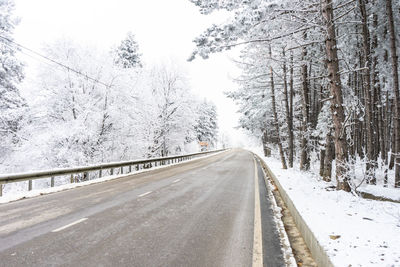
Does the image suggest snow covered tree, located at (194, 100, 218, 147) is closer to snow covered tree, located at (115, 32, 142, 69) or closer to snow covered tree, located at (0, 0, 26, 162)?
snow covered tree, located at (115, 32, 142, 69)

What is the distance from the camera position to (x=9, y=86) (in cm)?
1806

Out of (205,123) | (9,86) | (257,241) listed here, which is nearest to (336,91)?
(257,241)

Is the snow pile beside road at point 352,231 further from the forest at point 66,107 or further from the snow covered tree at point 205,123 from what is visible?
the snow covered tree at point 205,123

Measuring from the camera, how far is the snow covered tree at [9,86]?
15594mm

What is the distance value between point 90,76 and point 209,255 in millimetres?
16921

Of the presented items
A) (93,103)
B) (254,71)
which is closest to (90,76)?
(93,103)

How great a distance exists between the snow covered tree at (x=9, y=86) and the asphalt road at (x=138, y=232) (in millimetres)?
11727

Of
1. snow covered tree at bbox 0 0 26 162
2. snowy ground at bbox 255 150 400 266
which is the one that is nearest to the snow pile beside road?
snowy ground at bbox 255 150 400 266

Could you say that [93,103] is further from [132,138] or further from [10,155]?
[10,155]

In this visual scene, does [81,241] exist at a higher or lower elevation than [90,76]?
lower

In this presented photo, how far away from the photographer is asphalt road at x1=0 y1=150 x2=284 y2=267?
3.34m

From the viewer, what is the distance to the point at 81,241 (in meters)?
3.88

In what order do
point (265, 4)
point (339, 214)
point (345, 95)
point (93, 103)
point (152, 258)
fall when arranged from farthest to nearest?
1. point (93, 103)
2. point (345, 95)
3. point (265, 4)
4. point (339, 214)
5. point (152, 258)

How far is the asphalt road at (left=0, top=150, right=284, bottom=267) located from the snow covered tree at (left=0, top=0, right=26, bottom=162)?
38.5 feet
